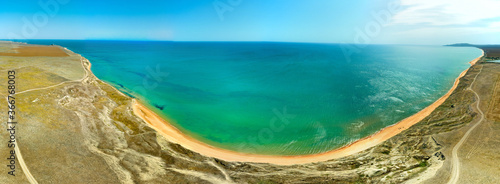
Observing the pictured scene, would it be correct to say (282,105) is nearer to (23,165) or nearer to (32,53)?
(23,165)

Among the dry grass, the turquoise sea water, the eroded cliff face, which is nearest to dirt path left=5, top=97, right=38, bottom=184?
the eroded cliff face

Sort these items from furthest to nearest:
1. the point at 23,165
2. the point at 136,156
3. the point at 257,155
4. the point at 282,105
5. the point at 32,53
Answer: the point at 32,53 < the point at 282,105 < the point at 257,155 < the point at 136,156 < the point at 23,165

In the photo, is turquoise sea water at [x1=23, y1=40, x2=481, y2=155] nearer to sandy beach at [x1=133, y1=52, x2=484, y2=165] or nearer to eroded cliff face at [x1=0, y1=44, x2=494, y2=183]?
sandy beach at [x1=133, y1=52, x2=484, y2=165]

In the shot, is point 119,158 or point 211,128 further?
point 211,128

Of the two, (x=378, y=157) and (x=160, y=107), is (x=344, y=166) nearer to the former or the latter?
(x=378, y=157)

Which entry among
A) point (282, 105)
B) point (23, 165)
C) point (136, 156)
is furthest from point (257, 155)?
point (23, 165)

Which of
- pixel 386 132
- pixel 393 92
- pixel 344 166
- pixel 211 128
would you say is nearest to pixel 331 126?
pixel 386 132
